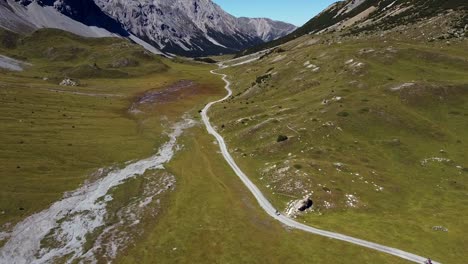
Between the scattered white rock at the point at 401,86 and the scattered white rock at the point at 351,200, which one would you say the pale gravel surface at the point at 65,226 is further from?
the scattered white rock at the point at 401,86

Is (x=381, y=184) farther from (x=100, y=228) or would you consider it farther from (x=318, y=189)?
(x=100, y=228)

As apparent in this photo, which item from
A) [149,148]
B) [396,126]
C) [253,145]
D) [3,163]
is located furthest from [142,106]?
[396,126]

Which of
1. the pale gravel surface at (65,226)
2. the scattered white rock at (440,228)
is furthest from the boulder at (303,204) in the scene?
the pale gravel surface at (65,226)

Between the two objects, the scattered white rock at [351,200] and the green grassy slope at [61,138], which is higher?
the green grassy slope at [61,138]

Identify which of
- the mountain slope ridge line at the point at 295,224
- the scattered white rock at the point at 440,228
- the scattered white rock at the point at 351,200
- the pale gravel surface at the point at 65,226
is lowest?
the scattered white rock at the point at 440,228

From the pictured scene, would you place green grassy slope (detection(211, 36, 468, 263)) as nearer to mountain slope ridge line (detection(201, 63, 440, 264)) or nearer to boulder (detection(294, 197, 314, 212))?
boulder (detection(294, 197, 314, 212))

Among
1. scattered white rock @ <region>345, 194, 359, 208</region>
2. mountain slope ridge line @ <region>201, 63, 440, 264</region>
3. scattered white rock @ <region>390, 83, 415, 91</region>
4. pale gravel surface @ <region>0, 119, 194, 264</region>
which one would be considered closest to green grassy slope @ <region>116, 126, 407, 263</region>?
mountain slope ridge line @ <region>201, 63, 440, 264</region>

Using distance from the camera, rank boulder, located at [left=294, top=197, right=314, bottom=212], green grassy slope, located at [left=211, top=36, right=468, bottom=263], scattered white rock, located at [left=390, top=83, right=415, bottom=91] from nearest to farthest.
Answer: green grassy slope, located at [left=211, top=36, right=468, bottom=263], boulder, located at [left=294, top=197, right=314, bottom=212], scattered white rock, located at [left=390, top=83, right=415, bottom=91]

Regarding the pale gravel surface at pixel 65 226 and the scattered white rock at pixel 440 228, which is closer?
the pale gravel surface at pixel 65 226
